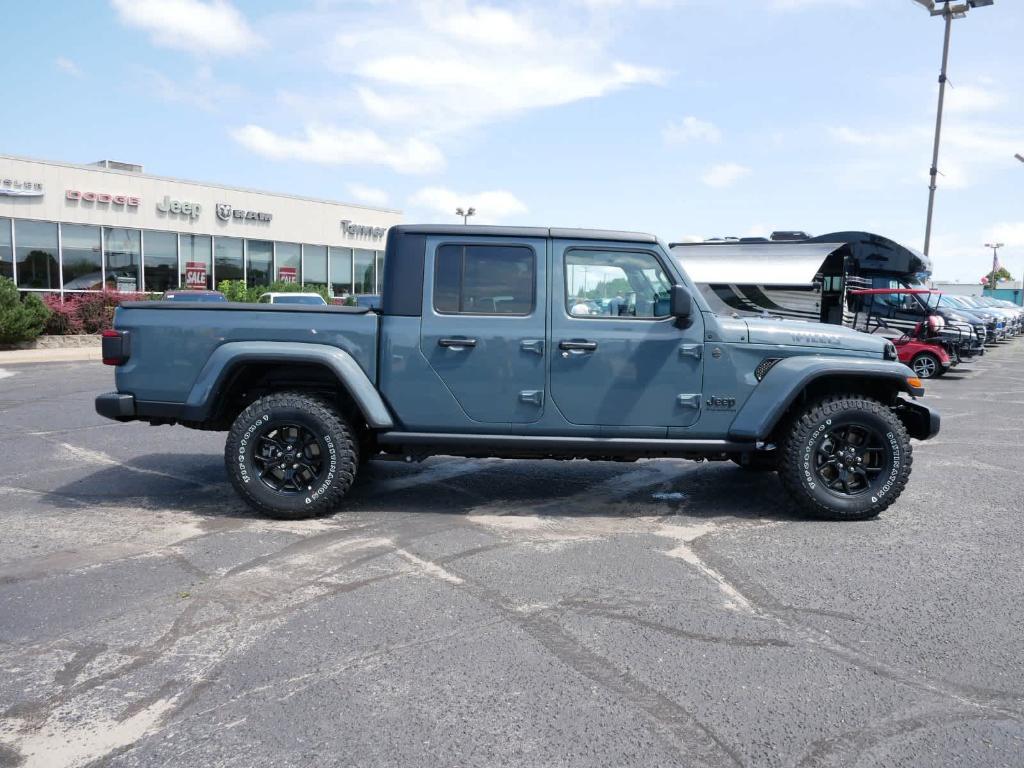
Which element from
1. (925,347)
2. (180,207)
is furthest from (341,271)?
(925,347)

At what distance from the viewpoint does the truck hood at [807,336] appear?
5.55m

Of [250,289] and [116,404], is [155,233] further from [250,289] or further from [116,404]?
[116,404]

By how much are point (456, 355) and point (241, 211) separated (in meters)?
26.3

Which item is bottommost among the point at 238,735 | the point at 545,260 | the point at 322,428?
the point at 238,735

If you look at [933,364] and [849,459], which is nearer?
[849,459]

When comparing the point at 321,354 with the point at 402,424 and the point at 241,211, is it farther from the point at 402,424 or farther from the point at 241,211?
the point at 241,211

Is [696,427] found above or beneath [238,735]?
above

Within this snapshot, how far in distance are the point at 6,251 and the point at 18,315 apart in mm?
5720

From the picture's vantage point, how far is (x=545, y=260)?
5539 millimetres

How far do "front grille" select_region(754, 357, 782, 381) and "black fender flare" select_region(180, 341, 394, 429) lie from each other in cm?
250

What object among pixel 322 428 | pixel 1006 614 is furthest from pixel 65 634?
pixel 1006 614

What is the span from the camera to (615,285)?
555cm

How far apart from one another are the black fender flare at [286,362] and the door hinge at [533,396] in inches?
35.9

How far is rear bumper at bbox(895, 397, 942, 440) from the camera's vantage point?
5.91m
